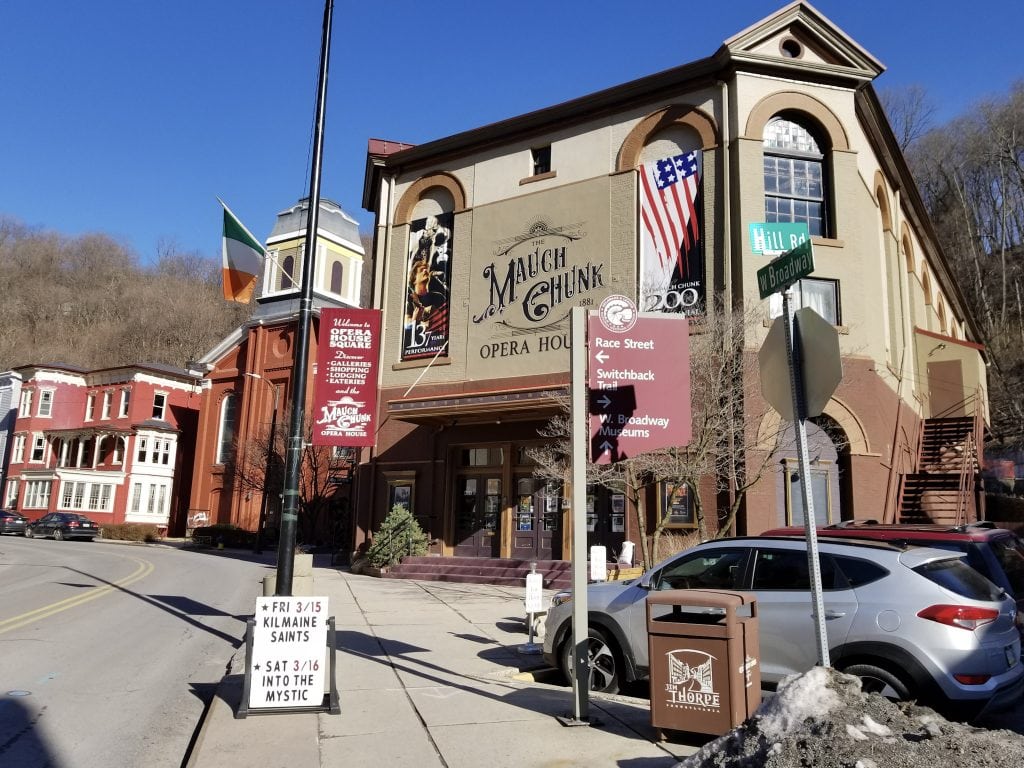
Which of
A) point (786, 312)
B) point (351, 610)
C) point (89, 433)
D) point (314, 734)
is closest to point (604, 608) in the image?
point (314, 734)

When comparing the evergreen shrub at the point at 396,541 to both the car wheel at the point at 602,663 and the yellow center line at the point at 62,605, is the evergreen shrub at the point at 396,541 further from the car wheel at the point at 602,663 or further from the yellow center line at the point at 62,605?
the car wheel at the point at 602,663

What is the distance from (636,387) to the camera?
23.0 feet

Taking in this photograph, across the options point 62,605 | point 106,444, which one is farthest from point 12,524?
point 62,605

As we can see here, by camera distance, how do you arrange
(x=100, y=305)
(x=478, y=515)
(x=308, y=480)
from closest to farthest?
(x=478, y=515)
(x=308, y=480)
(x=100, y=305)

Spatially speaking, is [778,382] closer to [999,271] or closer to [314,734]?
[314,734]

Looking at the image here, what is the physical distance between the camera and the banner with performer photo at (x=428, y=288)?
25641mm

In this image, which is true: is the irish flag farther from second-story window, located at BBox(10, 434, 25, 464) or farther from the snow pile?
second-story window, located at BBox(10, 434, 25, 464)

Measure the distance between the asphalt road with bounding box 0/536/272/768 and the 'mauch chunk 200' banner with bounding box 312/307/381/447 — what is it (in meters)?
3.37

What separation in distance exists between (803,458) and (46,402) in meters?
59.4

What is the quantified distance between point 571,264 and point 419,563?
9.83 meters

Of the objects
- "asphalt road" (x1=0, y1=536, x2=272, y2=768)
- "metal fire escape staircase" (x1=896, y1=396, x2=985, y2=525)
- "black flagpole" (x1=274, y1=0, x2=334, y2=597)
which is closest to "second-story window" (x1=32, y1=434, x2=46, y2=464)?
"asphalt road" (x1=0, y1=536, x2=272, y2=768)

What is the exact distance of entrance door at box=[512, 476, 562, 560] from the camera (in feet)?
74.4

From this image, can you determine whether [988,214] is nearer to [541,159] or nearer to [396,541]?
[541,159]

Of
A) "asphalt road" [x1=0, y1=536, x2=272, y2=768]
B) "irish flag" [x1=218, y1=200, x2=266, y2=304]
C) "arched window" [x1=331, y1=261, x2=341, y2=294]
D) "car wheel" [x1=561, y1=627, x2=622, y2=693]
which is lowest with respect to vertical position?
"asphalt road" [x1=0, y1=536, x2=272, y2=768]
